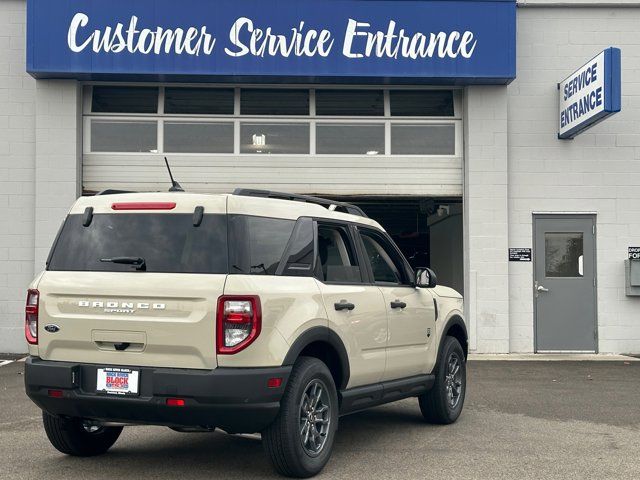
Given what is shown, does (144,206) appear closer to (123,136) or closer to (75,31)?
(75,31)

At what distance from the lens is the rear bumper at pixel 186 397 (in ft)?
17.7

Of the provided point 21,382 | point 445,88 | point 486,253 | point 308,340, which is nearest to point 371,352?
point 308,340

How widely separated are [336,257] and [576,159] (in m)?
9.17

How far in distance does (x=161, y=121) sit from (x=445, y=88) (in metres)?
4.78

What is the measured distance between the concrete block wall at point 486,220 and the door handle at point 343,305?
27.5ft

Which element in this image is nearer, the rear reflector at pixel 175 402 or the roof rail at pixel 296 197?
the rear reflector at pixel 175 402

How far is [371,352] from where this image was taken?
6.75 meters

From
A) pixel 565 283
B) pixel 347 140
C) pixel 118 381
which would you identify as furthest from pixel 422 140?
pixel 118 381

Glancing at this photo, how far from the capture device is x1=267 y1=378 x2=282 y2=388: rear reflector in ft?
18.1

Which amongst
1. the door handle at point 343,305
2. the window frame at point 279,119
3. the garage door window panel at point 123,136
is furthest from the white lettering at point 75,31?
the door handle at point 343,305

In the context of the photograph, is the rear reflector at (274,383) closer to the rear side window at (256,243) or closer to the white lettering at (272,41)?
the rear side window at (256,243)

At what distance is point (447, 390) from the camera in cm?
809

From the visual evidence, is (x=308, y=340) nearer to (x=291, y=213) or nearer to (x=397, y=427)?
(x=291, y=213)

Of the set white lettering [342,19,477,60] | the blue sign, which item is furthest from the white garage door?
white lettering [342,19,477,60]
